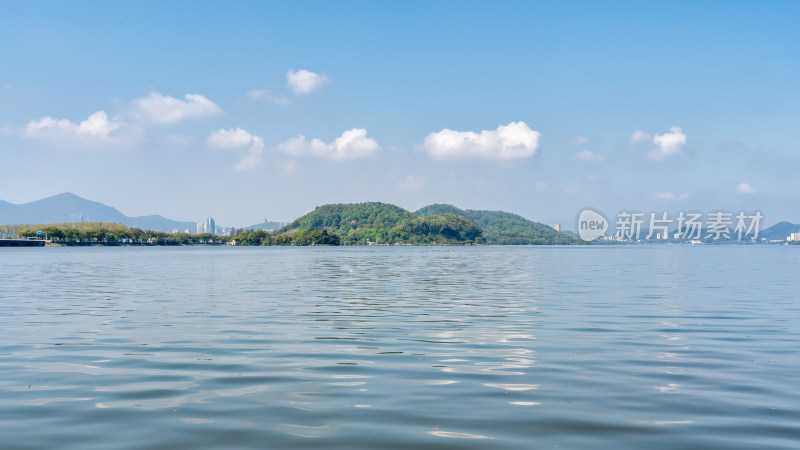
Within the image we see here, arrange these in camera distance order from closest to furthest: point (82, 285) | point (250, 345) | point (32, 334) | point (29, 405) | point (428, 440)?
point (428, 440) → point (29, 405) → point (250, 345) → point (32, 334) → point (82, 285)

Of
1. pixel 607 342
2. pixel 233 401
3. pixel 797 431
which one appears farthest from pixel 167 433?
pixel 607 342

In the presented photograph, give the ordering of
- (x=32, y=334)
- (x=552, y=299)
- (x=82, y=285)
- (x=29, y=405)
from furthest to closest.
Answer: (x=82, y=285) → (x=552, y=299) → (x=32, y=334) → (x=29, y=405)

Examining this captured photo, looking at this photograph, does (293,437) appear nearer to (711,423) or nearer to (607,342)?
(711,423)

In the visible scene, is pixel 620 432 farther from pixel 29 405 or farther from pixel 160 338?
pixel 160 338

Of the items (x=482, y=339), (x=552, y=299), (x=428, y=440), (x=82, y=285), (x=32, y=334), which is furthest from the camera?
(x=82, y=285)

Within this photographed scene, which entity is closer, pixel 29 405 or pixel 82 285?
pixel 29 405

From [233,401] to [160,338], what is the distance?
911 cm

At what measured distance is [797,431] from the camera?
9.14m

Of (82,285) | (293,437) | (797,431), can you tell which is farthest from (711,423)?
(82,285)

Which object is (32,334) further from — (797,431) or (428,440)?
(797,431)

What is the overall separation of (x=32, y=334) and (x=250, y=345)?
827 centimetres

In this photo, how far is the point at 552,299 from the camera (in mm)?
32031

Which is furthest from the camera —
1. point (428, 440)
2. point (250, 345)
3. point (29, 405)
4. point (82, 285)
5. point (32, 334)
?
point (82, 285)

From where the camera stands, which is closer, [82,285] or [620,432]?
[620,432]
